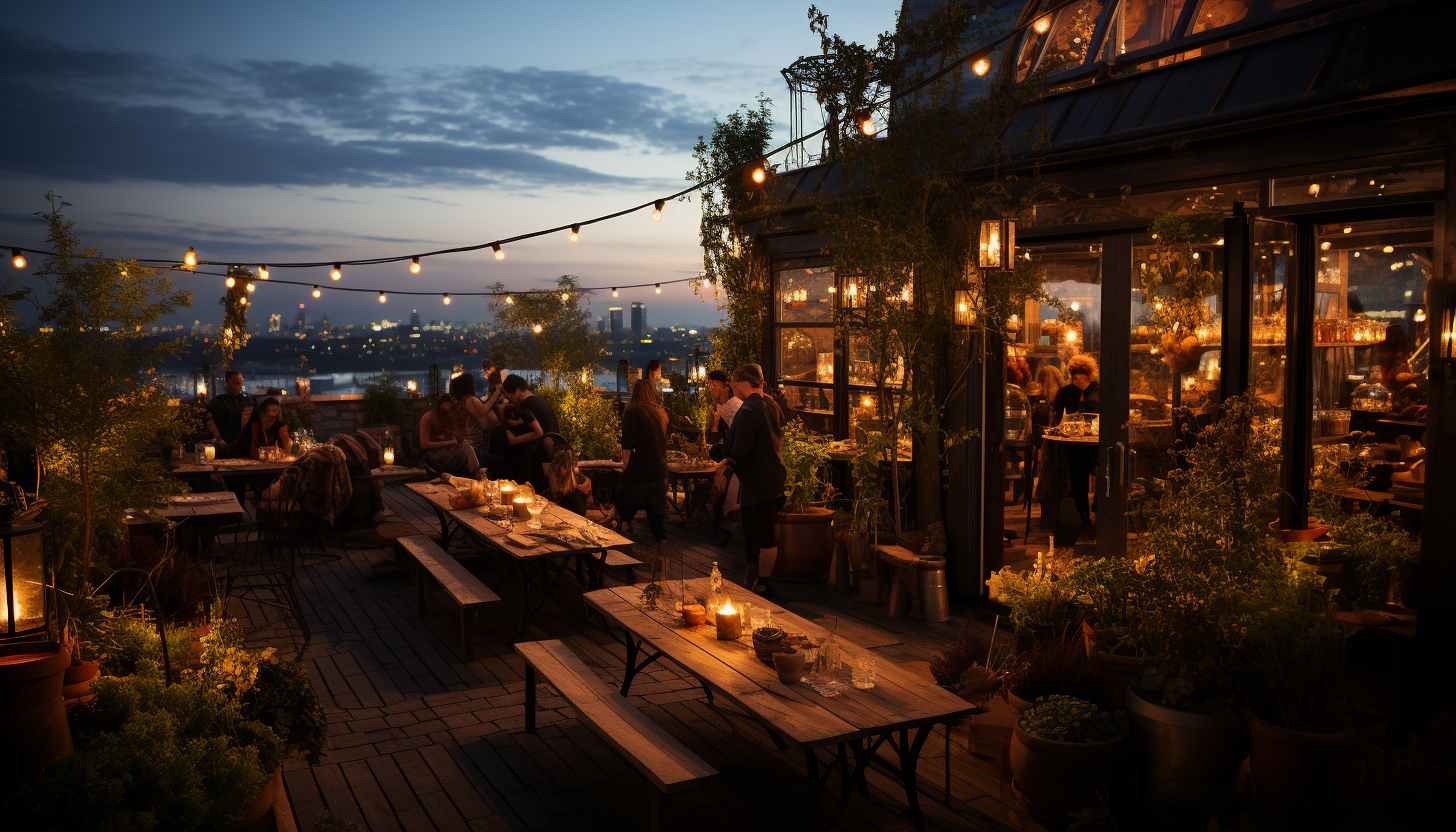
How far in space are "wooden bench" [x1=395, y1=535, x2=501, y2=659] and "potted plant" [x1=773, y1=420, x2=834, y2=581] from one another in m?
2.38

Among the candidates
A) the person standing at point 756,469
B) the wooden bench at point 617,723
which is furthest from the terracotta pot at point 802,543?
the wooden bench at point 617,723

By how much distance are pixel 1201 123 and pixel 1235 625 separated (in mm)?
3029

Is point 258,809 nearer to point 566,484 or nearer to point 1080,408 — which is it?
point 566,484

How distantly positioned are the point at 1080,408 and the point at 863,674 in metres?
4.67

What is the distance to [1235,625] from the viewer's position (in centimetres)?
350

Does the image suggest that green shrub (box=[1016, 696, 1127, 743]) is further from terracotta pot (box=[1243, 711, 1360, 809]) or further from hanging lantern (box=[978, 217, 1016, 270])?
hanging lantern (box=[978, 217, 1016, 270])

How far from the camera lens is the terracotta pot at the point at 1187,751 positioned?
11.3 feet

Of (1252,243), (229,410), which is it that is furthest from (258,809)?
(229,410)

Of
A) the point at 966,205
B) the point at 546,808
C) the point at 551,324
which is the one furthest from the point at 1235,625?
the point at 551,324

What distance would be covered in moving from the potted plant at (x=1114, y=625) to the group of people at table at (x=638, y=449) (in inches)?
81.7

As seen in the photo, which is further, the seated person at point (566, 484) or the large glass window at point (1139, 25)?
the seated person at point (566, 484)

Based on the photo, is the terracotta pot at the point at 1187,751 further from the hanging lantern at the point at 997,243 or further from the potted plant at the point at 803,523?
the potted plant at the point at 803,523

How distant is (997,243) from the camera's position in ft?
20.0

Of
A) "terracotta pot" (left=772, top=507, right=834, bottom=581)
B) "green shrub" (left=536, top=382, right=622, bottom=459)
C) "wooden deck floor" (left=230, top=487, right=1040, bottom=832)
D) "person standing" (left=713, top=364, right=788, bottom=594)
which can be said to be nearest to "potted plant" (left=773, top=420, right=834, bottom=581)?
"terracotta pot" (left=772, top=507, right=834, bottom=581)
